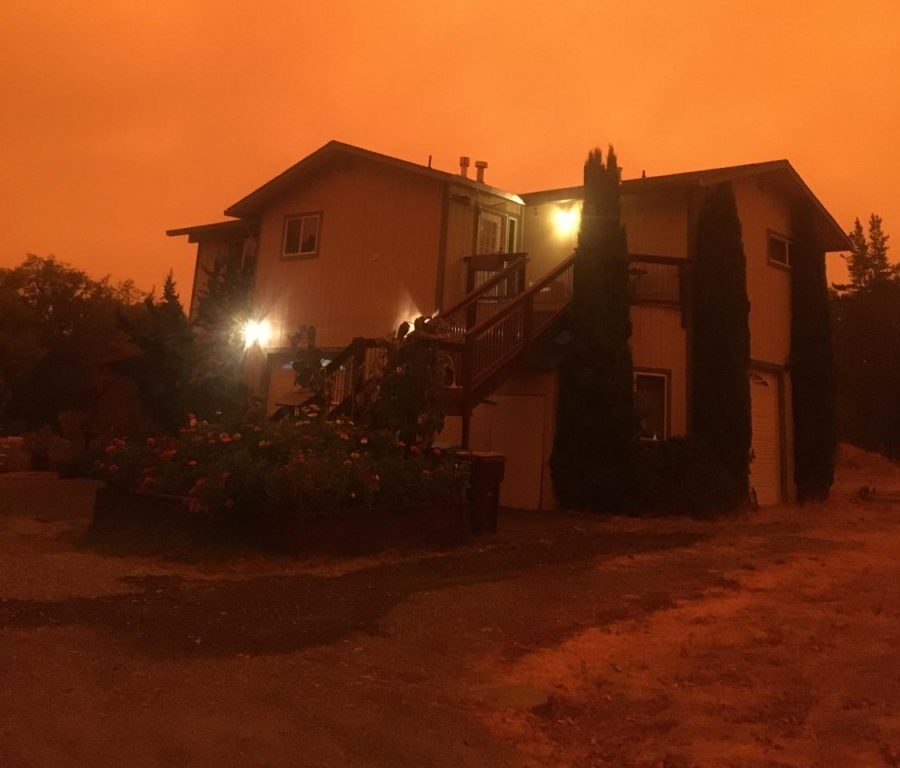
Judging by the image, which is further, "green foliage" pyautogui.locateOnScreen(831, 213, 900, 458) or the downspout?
"green foliage" pyautogui.locateOnScreen(831, 213, 900, 458)

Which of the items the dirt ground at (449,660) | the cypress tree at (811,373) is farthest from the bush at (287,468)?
the cypress tree at (811,373)

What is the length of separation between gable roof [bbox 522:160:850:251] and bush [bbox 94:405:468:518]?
26.3ft

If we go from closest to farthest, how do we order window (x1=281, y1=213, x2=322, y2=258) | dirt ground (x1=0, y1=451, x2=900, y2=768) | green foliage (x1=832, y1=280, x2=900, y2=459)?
1. dirt ground (x1=0, y1=451, x2=900, y2=768)
2. window (x1=281, y1=213, x2=322, y2=258)
3. green foliage (x1=832, y1=280, x2=900, y2=459)

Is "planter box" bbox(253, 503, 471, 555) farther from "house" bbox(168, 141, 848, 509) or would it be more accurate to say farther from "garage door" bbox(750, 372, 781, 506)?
"garage door" bbox(750, 372, 781, 506)

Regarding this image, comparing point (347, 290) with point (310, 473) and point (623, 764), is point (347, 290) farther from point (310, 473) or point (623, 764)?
point (623, 764)

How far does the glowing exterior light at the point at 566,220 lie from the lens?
55.7 feet

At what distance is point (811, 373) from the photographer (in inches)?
658

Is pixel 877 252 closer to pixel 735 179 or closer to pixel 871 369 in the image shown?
pixel 871 369

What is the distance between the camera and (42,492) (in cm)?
1409

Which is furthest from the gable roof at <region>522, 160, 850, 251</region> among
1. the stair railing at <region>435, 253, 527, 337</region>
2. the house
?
the stair railing at <region>435, 253, 527, 337</region>

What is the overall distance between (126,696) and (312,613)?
2.20m

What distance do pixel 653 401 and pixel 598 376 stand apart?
6.14 ft

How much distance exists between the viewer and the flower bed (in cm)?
843

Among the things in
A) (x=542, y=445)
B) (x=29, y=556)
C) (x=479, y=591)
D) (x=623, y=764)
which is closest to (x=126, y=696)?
(x=623, y=764)
